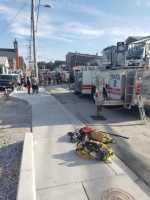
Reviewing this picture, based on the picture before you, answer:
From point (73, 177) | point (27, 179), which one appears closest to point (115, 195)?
point (73, 177)

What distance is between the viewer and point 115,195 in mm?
2650

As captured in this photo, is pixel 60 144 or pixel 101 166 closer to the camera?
pixel 101 166

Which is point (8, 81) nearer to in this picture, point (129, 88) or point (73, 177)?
point (129, 88)

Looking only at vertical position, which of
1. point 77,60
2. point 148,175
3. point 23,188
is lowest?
point 148,175

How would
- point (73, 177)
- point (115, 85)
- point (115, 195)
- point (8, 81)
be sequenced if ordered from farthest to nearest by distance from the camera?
point (8, 81)
point (115, 85)
point (73, 177)
point (115, 195)

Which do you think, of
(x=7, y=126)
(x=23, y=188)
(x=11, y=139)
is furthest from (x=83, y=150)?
(x=7, y=126)

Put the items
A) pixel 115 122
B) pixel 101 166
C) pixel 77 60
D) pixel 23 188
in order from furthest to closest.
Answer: pixel 77 60 → pixel 115 122 → pixel 101 166 → pixel 23 188

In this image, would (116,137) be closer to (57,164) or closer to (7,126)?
(57,164)

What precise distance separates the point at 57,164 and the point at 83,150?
27.6 inches

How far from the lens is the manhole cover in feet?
8.52

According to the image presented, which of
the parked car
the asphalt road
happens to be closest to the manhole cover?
the asphalt road

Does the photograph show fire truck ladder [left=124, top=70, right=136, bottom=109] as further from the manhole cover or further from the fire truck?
the manhole cover

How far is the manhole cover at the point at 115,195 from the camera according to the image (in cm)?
260

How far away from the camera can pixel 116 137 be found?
17.0ft
